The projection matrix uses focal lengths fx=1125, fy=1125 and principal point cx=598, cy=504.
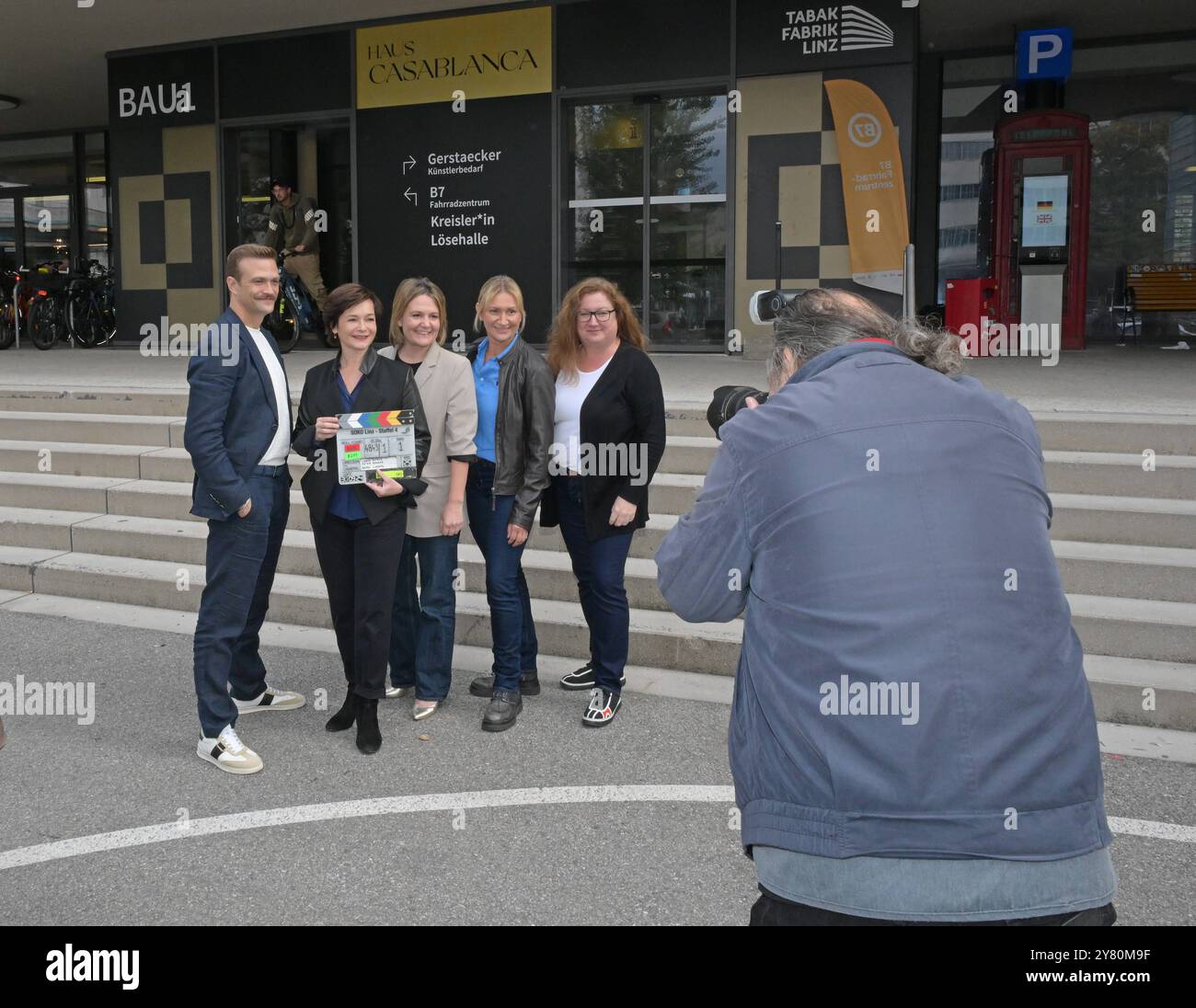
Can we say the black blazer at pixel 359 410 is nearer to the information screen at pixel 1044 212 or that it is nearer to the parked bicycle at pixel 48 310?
the information screen at pixel 1044 212

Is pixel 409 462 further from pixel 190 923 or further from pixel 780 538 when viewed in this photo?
pixel 780 538

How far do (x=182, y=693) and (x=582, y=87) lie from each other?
877cm

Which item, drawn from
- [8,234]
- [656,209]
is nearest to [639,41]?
[656,209]

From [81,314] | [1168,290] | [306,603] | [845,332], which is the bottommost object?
[306,603]

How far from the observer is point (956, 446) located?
1714mm

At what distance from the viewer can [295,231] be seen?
12945mm

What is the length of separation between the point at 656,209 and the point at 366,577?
849 cm

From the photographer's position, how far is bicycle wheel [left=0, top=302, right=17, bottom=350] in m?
15.7

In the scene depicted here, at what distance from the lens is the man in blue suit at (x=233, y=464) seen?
4230 mm

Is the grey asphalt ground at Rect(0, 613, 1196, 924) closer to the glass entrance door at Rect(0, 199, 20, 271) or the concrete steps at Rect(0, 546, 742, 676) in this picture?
the concrete steps at Rect(0, 546, 742, 676)

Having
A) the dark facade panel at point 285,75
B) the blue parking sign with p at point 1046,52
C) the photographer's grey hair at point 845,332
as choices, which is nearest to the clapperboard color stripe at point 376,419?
the photographer's grey hair at point 845,332

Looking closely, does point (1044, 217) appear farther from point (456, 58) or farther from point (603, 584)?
point (603, 584)
